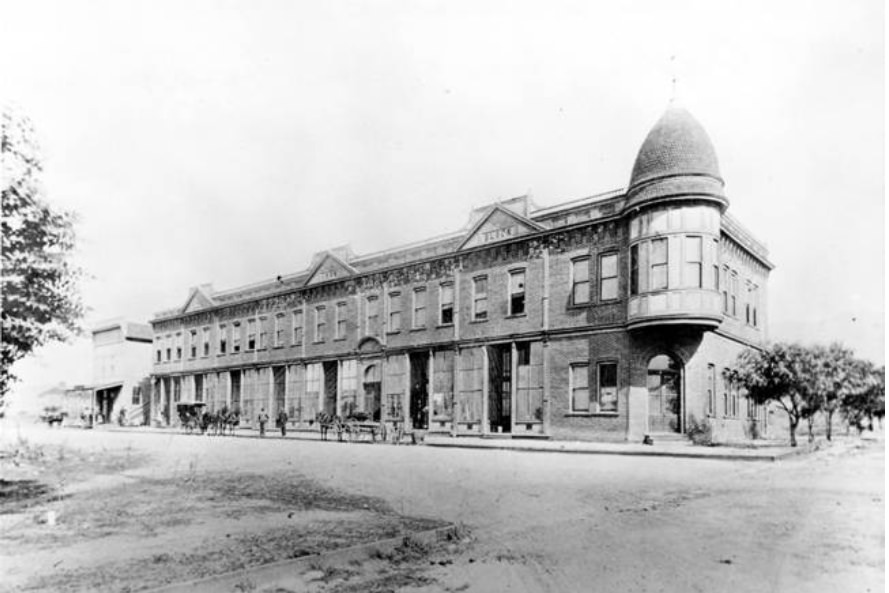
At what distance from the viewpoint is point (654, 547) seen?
7285mm

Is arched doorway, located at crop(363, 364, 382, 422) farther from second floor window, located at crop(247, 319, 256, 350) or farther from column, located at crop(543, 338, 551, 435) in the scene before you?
second floor window, located at crop(247, 319, 256, 350)

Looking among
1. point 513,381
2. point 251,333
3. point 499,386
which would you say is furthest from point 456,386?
point 251,333

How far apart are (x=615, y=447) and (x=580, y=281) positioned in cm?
611

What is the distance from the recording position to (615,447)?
65.6ft

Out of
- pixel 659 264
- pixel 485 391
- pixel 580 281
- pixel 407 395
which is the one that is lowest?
pixel 407 395

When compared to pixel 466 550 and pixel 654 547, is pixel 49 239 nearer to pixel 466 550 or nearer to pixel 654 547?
pixel 466 550

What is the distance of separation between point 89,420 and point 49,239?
3797cm

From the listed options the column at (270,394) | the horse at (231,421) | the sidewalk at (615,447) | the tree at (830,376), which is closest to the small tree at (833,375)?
the tree at (830,376)

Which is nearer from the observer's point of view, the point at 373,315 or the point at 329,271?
the point at 329,271

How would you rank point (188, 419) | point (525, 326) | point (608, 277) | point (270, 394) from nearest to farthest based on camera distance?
point (608, 277) → point (270, 394) → point (525, 326) → point (188, 419)

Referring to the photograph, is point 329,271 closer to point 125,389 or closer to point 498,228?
point 498,228

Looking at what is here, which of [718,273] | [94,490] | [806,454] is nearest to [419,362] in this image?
[718,273]

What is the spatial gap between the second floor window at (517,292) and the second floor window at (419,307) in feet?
11.5

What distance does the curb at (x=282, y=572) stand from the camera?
18.0 ft
